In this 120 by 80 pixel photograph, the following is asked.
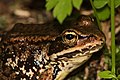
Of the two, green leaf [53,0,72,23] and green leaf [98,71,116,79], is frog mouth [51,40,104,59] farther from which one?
green leaf [53,0,72,23]

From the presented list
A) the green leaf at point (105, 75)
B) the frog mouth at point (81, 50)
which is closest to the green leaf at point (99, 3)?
the frog mouth at point (81, 50)

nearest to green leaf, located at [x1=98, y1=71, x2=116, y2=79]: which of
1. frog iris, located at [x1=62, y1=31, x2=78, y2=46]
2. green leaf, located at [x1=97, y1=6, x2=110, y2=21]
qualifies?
frog iris, located at [x1=62, y1=31, x2=78, y2=46]

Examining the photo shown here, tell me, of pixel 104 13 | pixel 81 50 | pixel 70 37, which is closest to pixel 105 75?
pixel 81 50

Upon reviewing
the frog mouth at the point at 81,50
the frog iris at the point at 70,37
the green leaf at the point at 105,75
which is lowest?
the green leaf at the point at 105,75

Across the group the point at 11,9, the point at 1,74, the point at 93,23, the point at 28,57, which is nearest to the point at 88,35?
the point at 93,23

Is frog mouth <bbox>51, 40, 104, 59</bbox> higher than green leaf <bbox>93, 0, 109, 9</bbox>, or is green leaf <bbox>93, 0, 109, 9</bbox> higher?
green leaf <bbox>93, 0, 109, 9</bbox>

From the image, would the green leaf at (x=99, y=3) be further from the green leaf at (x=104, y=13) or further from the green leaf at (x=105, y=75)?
the green leaf at (x=105, y=75)

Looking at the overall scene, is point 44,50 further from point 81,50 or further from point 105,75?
point 105,75
